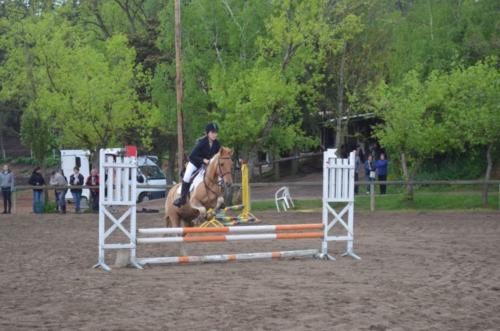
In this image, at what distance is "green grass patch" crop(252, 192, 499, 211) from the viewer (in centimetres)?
3053

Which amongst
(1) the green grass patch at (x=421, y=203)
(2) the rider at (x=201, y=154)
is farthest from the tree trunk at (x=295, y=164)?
(2) the rider at (x=201, y=154)

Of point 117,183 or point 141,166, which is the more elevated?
point 117,183

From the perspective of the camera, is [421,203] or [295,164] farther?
[295,164]

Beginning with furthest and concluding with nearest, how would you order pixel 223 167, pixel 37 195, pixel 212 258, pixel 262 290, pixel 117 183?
pixel 37 195, pixel 223 167, pixel 212 258, pixel 117 183, pixel 262 290

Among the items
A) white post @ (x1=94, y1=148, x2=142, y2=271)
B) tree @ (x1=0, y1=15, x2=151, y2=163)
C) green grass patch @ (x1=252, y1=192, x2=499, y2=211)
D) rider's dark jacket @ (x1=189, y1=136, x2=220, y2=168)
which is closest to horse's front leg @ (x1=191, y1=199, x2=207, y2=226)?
rider's dark jacket @ (x1=189, y1=136, x2=220, y2=168)

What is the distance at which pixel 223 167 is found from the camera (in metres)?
14.5

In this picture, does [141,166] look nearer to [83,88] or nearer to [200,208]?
[83,88]

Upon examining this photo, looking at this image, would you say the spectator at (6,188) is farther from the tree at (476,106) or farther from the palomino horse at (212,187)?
the palomino horse at (212,187)

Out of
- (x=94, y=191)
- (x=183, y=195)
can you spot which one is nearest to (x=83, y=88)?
(x=94, y=191)

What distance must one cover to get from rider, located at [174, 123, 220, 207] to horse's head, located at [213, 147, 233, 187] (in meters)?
0.44

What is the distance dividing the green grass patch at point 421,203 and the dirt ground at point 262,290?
500 inches

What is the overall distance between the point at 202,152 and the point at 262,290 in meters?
5.08

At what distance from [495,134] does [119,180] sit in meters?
20.4

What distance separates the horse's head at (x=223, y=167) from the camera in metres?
14.4
